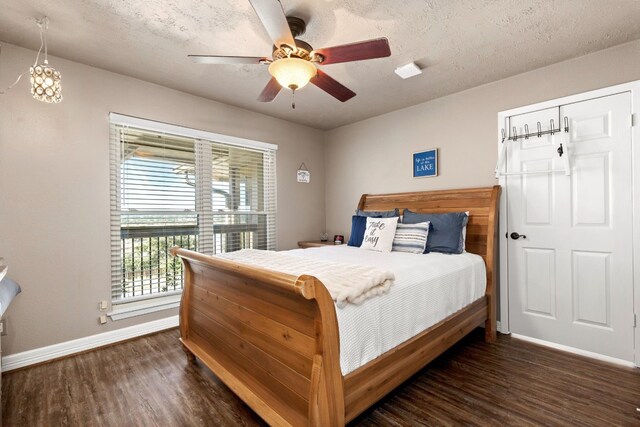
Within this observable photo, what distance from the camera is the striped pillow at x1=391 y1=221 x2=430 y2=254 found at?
9.36 ft

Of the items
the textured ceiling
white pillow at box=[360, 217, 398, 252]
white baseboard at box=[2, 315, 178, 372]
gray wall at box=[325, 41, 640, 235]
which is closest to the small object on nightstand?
gray wall at box=[325, 41, 640, 235]

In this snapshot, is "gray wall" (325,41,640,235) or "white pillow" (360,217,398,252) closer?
"gray wall" (325,41,640,235)

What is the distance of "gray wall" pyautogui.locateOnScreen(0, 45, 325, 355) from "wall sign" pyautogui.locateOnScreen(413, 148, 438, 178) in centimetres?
292

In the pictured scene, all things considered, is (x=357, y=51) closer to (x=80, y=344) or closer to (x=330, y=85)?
(x=330, y=85)

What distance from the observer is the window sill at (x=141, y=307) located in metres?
2.84

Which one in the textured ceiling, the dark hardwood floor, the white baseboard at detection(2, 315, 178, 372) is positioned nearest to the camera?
the dark hardwood floor

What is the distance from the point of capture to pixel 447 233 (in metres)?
2.87

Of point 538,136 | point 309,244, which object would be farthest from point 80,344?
point 538,136

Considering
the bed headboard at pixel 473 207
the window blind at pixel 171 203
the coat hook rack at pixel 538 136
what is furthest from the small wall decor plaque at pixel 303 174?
the coat hook rack at pixel 538 136

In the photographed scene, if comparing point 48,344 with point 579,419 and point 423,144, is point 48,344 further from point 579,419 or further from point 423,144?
point 423,144

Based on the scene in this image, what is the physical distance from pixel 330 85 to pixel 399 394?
223 centimetres

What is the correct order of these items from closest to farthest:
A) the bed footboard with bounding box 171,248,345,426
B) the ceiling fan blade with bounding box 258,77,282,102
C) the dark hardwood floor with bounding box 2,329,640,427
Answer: the bed footboard with bounding box 171,248,345,426, the dark hardwood floor with bounding box 2,329,640,427, the ceiling fan blade with bounding box 258,77,282,102

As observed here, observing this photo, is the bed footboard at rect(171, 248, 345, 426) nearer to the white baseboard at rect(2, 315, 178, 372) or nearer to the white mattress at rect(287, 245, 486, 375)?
the white mattress at rect(287, 245, 486, 375)

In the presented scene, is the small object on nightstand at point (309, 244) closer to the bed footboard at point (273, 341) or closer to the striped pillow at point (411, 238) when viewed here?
the striped pillow at point (411, 238)
